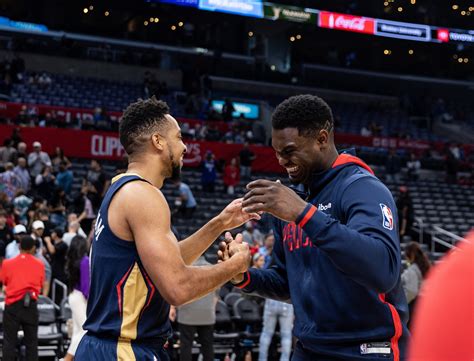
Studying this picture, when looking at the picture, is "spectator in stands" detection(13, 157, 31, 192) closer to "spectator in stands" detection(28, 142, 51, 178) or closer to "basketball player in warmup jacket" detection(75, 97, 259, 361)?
"spectator in stands" detection(28, 142, 51, 178)

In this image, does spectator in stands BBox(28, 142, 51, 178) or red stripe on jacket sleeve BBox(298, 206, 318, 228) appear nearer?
red stripe on jacket sleeve BBox(298, 206, 318, 228)

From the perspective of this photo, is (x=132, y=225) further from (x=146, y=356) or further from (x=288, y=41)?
(x=288, y=41)

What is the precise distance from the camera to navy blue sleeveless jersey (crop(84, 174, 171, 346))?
3814 millimetres

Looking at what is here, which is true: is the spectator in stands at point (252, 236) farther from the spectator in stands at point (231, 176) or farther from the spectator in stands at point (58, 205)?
the spectator in stands at point (231, 176)

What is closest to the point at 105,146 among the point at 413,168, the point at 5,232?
the point at 5,232

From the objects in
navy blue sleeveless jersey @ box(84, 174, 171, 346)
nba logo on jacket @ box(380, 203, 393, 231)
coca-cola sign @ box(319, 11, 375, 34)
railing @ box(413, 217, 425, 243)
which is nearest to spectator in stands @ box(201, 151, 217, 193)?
railing @ box(413, 217, 425, 243)

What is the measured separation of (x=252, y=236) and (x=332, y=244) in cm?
1301

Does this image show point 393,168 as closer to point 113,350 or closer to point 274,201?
point 113,350

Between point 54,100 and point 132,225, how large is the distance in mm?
→ 24553

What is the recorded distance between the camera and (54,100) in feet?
90.0

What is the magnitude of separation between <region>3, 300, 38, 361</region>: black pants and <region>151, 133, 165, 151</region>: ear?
252 inches

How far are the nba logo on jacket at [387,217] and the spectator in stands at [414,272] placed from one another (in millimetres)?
6778

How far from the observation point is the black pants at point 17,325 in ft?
32.4

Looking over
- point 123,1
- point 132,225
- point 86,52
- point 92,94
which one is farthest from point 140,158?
point 123,1
